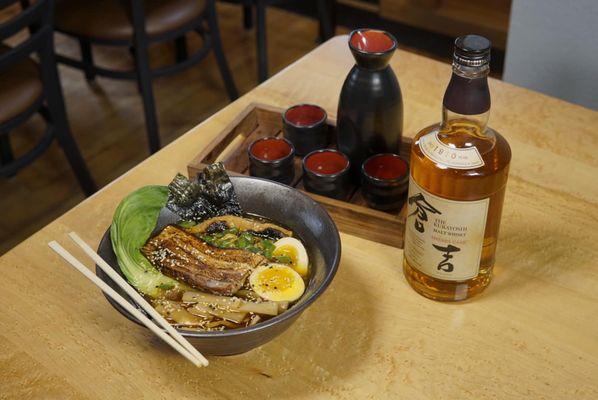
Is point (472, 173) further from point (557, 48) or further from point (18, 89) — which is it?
point (18, 89)

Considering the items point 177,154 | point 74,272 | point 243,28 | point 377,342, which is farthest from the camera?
point 243,28

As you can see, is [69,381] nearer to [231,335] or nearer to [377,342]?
[231,335]

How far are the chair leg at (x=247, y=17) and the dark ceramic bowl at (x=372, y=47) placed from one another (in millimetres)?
2269

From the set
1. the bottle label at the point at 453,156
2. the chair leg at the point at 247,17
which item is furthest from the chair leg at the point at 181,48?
the bottle label at the point at 453,156

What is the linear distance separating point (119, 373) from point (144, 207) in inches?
9.4

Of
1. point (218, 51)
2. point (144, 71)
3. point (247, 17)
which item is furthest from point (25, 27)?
point (247, 17)

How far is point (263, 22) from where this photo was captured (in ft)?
8.86

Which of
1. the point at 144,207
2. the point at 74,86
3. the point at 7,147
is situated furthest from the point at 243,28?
the point at 144,207

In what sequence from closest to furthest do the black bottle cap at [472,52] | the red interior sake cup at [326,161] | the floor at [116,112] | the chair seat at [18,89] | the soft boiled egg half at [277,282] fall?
the black bottle cap at [472,52]
the soft boiled egg half at [277,282]
the red interior sake cup at [326,161]
the chair seat at [18,89]
the floor at [116,112]

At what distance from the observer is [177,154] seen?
1.32m

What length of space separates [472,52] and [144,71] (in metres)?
1.69

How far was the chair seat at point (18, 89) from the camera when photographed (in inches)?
76.7

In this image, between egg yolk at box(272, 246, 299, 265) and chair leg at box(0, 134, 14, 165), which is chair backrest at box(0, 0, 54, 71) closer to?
chair leg at box(0, 134, 14, 165)

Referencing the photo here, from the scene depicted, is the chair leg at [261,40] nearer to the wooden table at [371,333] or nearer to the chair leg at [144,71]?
the chair leg at [144,71]
